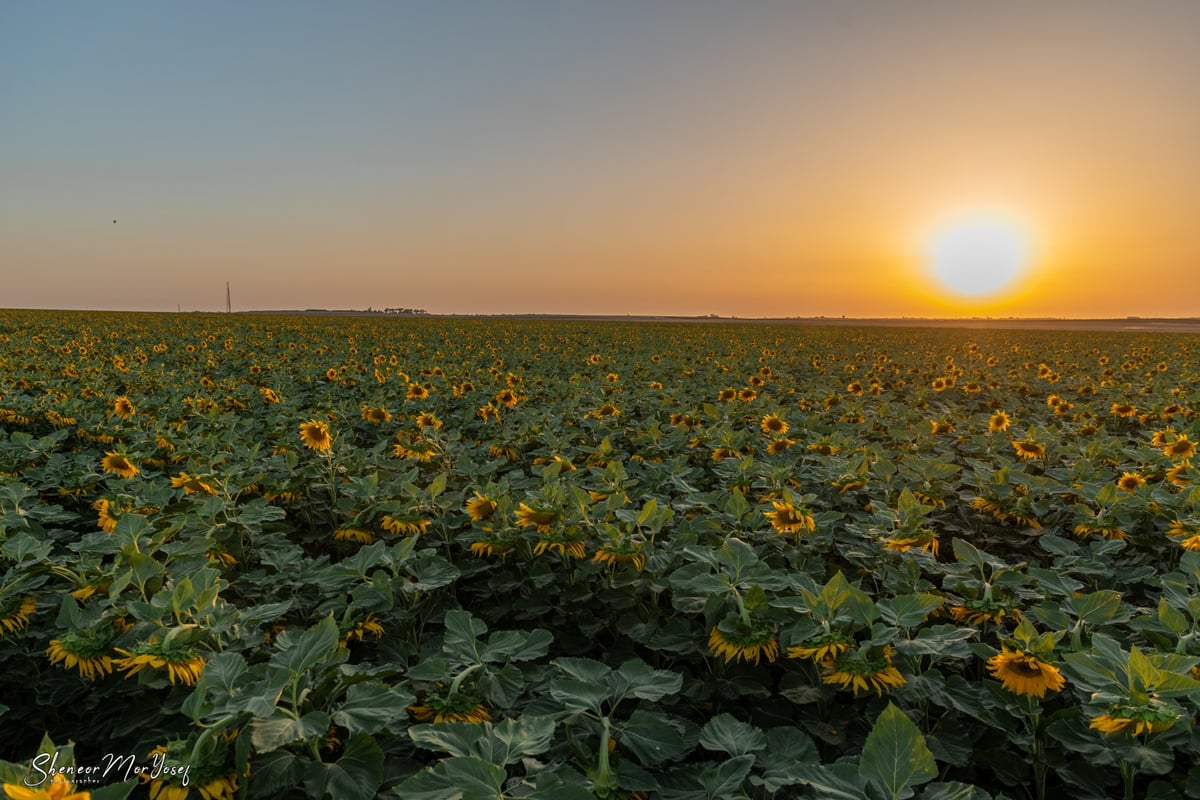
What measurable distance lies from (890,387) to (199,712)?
10295 mm

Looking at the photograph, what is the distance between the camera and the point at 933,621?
7.84ft

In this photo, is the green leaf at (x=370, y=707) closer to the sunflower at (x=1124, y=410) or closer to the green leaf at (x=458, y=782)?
the green leaf at (x=458, y=782)

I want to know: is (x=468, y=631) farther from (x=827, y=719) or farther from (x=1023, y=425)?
(x=1023, y=425)

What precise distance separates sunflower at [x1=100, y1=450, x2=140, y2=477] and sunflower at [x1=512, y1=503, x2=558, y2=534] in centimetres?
268

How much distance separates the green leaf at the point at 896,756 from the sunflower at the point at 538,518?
1511mm

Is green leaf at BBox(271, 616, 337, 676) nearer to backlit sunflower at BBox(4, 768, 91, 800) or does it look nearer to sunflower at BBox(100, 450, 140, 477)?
backlit sunflower at BBox(4, 768, 91, 800)

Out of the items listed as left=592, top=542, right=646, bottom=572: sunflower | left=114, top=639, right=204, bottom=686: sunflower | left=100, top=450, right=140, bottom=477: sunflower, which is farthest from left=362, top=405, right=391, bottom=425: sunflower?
left=114, top=639, right=204, bottom=686: sunflower

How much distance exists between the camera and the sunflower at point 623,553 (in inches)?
93.9

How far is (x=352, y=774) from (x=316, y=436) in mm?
3682

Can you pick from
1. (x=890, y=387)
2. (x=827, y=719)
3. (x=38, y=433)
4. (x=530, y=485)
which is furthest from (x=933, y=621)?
(x=890, y=387)

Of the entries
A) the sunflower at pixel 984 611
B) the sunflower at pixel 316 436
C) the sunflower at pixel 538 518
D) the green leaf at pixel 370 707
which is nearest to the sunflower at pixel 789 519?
the sunflower at pixel 984 611

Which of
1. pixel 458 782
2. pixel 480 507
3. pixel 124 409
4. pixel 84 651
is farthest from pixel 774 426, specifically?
pixel 124 409

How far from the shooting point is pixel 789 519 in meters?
2.81

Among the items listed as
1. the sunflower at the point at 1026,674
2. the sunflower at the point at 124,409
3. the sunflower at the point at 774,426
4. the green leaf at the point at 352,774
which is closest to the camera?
the green leaf at the point at 352,774
